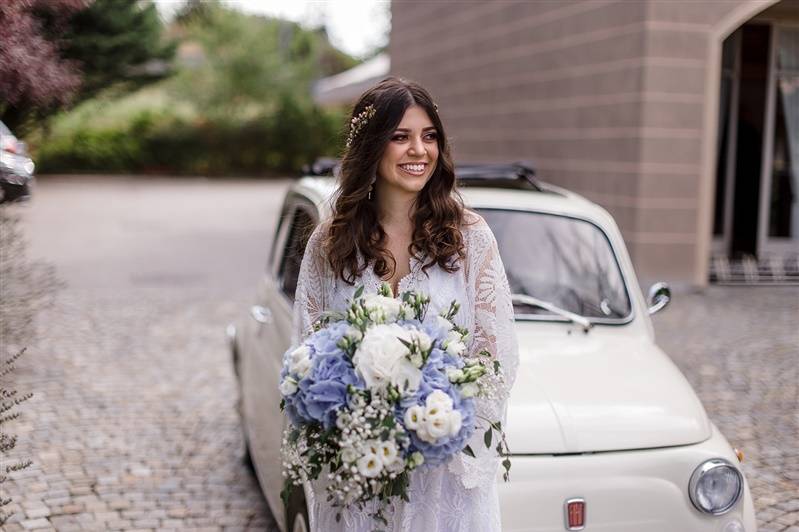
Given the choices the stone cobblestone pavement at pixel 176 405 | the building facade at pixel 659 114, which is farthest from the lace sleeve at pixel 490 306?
the building facade at pixel 659 114

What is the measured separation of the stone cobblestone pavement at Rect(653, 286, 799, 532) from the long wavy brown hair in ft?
9.50

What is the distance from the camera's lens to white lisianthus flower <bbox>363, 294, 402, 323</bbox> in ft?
7.93

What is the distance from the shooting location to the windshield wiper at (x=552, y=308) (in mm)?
4184

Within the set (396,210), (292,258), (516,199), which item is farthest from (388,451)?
(516,199)

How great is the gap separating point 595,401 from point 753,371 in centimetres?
493

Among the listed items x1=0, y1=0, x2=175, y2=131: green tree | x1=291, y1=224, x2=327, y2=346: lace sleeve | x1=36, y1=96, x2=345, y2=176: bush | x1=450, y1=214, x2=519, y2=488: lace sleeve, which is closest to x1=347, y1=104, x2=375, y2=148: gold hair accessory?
x1=291, y1=224, x2=327, y2=346: lace sleeve

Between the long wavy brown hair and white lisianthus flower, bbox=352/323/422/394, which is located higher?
the long wavy brown hair

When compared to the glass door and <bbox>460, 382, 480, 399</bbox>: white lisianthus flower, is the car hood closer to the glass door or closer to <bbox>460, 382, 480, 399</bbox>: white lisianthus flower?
<bbox>460, 382, 480, 399</bbox>: white lisianthus flower

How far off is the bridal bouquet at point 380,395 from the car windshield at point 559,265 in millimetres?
1846

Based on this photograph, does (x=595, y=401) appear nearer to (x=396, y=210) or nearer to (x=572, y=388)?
(x=572, y=388)

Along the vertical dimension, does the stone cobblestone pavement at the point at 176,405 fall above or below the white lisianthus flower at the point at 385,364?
below

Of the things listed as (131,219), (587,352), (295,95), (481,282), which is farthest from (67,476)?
(295,95)

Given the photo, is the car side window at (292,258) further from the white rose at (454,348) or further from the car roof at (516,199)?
the white rose at (454,348)

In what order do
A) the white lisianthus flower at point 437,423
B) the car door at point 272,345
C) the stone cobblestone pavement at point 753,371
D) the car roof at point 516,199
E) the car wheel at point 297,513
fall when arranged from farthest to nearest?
the stone cobblestone pavement at point 753,371, the car roof at point 516,199, the car door at point 272,345, the car wheel at point 297,513, the white lisianthus flower at point 437,423
